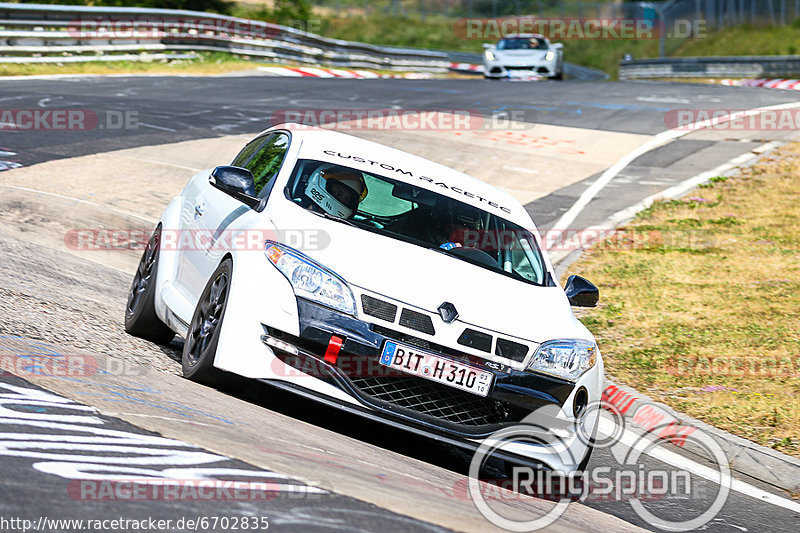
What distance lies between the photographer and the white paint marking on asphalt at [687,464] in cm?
611

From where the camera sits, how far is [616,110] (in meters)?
23.8

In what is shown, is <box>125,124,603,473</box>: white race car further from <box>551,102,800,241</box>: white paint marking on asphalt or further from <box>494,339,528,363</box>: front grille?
<box>551,102,800,241</box>: white paint marking on asphalt

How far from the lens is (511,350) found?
5402 millimetres

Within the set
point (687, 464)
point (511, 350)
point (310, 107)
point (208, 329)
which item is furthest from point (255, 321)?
point (310, 107)

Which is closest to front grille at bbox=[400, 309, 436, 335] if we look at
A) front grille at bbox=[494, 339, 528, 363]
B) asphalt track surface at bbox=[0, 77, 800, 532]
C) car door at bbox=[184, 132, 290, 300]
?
front grille at bbox=[494, 339, 528, 363]

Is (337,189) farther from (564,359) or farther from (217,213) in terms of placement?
(564,359)

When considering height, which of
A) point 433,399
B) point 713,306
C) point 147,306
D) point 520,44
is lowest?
point 713,306

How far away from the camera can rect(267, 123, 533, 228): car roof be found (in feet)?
22.2

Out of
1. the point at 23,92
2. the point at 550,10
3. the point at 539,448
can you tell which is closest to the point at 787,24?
the point at 550,10

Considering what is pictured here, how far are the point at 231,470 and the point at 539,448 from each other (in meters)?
1.90

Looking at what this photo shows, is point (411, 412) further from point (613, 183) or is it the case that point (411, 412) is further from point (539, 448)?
point (613, 183)

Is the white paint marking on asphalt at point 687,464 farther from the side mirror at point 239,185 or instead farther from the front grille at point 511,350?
the side mirror at point 239,185

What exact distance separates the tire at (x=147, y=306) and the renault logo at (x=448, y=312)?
2399mm

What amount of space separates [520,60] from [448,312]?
28.1m
